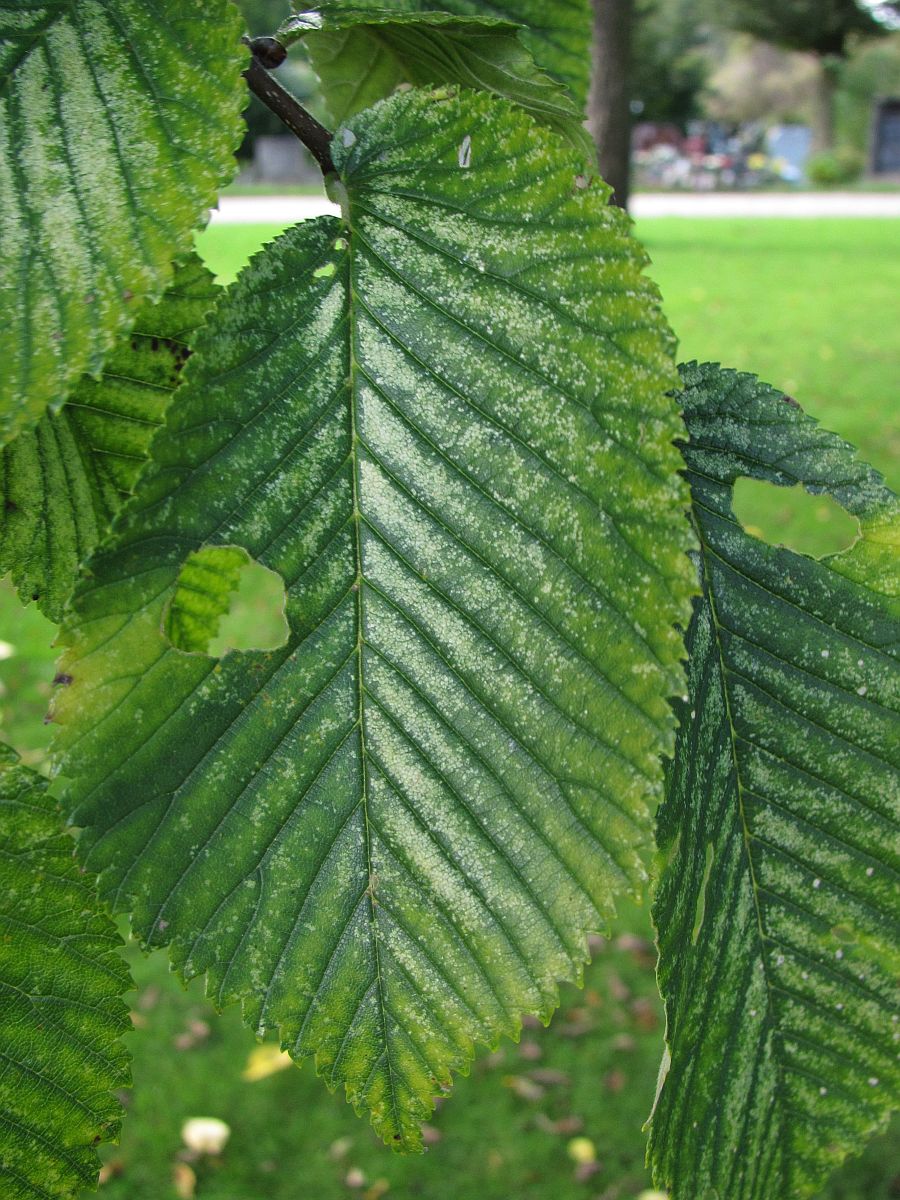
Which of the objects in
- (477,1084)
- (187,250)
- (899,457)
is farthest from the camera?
(899,457)

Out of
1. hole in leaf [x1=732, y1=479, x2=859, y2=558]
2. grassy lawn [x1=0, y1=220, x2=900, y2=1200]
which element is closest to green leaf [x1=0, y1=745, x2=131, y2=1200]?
grassy lawn [x1=0, y1=220, x2=900, y2=1200]

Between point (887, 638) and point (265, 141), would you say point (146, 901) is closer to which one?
point (887, 638)

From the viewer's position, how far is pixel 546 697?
0.69 meters

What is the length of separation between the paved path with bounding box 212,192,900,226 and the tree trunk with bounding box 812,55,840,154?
9.45 meters

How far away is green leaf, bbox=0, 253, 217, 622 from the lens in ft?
2.83

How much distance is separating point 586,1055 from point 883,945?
3476mm

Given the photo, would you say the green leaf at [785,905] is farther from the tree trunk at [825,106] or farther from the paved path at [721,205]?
the tree trunk at [825,106]

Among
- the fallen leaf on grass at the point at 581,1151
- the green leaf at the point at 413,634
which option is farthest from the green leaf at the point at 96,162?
the fallen leaf on grass at the point at 581,1151

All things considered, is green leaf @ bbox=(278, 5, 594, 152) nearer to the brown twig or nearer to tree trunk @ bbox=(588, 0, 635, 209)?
the brown twig

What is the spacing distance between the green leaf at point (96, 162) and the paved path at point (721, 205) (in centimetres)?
1963

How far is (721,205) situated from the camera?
29.1 meters

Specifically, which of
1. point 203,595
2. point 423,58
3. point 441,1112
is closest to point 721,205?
point 441,1112

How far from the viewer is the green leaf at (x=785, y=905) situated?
819 millimetres

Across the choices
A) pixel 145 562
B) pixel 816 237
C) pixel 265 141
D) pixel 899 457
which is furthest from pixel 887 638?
pixel 265 141
